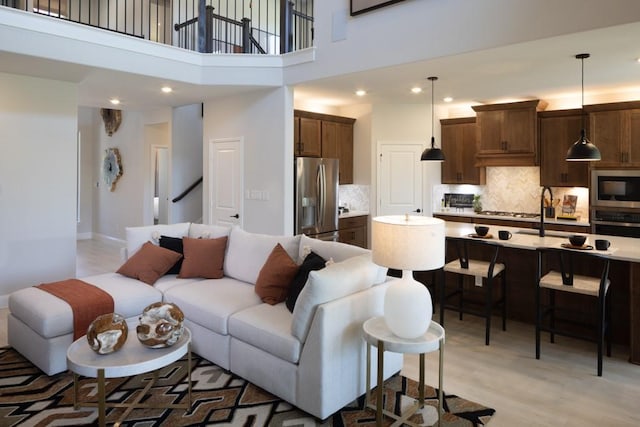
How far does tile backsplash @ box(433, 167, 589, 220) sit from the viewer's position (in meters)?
6.57

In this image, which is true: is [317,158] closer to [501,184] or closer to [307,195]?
[307,195]

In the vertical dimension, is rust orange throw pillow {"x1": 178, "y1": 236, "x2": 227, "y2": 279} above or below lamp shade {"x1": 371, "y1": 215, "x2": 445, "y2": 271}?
below

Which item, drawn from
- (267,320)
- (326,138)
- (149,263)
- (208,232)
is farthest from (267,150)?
(267,320)

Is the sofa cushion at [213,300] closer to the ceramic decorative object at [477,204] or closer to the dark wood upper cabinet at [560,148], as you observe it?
the ceramic decorative object at [477,204]

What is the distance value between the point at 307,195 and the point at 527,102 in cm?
351

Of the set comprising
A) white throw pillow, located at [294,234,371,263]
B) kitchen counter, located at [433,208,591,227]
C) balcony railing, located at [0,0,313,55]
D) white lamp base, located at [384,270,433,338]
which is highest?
balcony railing, located at [0,0,313,55]

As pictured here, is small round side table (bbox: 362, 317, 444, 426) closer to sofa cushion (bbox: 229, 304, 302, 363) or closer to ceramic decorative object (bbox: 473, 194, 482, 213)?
sofa cushion (bbox: 229, 304, 302, 363)

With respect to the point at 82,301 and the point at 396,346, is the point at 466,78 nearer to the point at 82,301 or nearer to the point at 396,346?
the point at 396,346

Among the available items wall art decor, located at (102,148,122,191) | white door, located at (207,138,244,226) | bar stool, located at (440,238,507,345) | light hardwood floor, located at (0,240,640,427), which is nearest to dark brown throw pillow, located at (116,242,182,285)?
light hardwood floor, located at (0,240,640,427)

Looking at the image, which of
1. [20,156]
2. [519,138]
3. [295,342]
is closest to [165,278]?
[295,342]

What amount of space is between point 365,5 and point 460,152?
11.3ft

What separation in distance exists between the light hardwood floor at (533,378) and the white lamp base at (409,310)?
2.51 ft

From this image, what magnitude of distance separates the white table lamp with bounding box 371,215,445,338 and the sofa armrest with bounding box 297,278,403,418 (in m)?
0.29

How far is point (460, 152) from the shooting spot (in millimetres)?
7172
